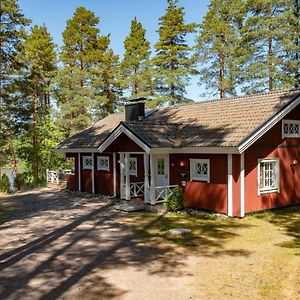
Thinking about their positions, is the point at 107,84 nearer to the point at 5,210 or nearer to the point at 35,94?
the point at 35,94

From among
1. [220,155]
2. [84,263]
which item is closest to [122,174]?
[220,155]

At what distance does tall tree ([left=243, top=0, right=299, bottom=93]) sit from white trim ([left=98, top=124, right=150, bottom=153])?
1655 centimetres

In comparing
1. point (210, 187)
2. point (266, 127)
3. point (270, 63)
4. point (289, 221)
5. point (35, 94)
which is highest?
point (270, 63)

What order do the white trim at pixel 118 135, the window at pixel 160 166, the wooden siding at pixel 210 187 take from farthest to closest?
the window at pixel 160 166 < the white trim at pixel 118 135 < the wooden siding at pixel 210 187

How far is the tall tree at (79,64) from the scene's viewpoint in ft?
121

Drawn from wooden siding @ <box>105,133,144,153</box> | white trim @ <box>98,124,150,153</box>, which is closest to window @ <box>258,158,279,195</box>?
white trim @ <box>98,124,150,153</box>

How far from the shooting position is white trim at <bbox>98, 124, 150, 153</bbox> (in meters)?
16.5

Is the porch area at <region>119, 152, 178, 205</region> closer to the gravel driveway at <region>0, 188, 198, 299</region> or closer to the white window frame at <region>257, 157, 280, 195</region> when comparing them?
the gravel driveway at <region>0, 188, 198, 299</region>

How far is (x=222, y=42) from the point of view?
3428 cm

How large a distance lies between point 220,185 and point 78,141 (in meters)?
12.3

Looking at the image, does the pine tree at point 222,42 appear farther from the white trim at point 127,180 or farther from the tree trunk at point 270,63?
the white trim at point 127,180

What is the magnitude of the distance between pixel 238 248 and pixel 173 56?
30.0 m

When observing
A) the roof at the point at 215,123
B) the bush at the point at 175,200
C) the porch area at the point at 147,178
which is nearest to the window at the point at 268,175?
the roof at the point at 215,123

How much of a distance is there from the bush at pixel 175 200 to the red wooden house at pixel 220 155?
44cm
